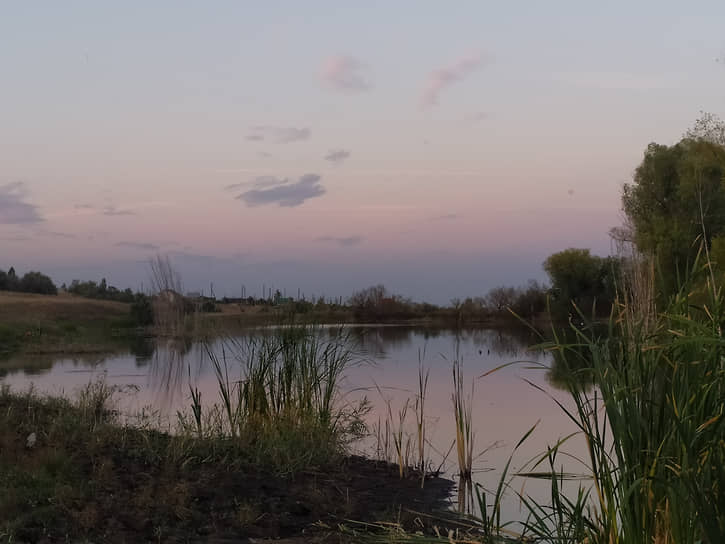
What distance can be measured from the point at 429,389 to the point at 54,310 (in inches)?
1078

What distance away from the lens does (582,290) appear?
1642 inches

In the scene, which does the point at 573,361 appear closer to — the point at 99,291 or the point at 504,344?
the point at 504,344

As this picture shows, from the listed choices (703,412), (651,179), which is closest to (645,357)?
(703,412)

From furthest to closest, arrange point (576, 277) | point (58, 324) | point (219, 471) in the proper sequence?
1. point (576, 277)
2. point (58, 324)
3. point (219, 471)

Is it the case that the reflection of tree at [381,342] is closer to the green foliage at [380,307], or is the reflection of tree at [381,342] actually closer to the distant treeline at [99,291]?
the green foliage at [380,307]

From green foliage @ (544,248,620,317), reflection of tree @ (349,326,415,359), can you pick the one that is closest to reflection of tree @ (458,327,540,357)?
reflection of tree @ (349,326,415,359)

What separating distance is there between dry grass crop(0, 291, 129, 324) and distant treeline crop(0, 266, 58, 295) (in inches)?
536

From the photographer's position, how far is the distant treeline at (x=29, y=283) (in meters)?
52.7

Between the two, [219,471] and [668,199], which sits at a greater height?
[668,199]

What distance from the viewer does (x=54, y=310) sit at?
3634 centimetres

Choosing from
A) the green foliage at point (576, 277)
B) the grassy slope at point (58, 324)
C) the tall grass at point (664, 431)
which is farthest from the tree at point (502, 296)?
the tall grass at point (664, 431)

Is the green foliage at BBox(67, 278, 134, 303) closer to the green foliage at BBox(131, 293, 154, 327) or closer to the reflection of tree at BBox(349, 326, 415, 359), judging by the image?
the green foliage at BBox(131, 293, 154, 327)

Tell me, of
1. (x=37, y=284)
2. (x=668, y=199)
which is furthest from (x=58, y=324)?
(x=668, y=199)

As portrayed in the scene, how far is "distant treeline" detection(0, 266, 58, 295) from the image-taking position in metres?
52.7
